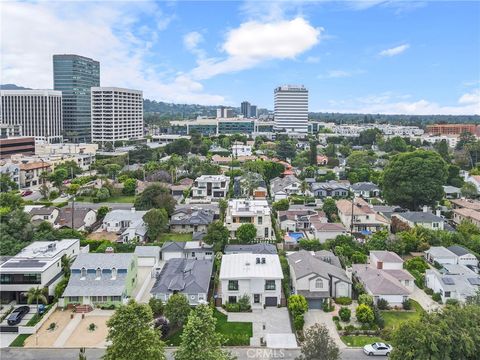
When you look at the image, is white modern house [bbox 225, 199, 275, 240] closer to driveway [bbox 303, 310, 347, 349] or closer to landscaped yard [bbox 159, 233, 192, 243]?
landscaped yard [bbox 159, 233, 192, 243]

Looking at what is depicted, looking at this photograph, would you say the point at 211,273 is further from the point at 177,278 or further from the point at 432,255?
the point at 432,255

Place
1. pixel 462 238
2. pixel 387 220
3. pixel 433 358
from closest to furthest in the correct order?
pixel 433 358 → pixel 462 238 → pixel 387 220

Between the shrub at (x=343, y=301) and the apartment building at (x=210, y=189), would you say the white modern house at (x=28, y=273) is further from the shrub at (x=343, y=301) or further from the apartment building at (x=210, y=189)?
the apartment building at (x=210, y=189)

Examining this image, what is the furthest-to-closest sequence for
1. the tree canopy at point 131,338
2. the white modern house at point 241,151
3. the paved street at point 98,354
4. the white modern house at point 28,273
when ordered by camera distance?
the white modern house at point 241,151
the white modern house at point 28,273
the paved street at point 98,354
the tree canopy at point 131,338

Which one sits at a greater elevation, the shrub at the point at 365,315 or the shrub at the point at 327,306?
the shrub at the point at 365,315

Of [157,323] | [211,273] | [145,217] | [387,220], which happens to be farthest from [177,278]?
[387,220]

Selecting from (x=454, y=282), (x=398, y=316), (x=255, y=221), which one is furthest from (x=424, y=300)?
(x=255, y=221)

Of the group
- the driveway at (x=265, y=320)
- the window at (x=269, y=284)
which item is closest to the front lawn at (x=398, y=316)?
the driveway at (x=265, y=320)
